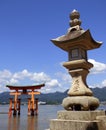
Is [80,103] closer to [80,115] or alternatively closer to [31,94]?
[80,115]

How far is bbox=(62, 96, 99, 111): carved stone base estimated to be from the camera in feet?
22.9

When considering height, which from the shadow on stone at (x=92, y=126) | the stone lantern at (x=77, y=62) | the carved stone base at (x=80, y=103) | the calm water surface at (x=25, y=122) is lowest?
the calm water surface at (x=25, y=122)

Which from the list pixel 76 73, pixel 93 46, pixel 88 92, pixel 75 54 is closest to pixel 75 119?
pixel 88 92

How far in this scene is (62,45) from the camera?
7965mm

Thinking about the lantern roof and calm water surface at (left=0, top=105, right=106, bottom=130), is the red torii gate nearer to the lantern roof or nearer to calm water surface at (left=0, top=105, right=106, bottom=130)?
calm water surface at (left=0, top=105, right=106, bottom=130)

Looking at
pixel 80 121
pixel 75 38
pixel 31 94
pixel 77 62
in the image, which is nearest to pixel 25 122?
pixel 31 94

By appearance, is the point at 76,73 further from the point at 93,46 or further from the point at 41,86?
the point at 41,86

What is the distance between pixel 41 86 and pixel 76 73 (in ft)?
98.7

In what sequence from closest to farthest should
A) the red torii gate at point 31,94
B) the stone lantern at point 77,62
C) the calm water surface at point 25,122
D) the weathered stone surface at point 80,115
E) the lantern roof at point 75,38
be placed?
the weathered stone surface at point 80,115
the stone lantern at point 77,62
the lantern roof at point 75,38
the calm water surface at point 25,122
the red torii gate at point 31,94

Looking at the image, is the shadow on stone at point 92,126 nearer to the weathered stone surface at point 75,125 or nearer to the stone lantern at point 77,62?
the weathered stone surface at point 75,125

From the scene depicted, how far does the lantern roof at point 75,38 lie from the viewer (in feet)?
24.7

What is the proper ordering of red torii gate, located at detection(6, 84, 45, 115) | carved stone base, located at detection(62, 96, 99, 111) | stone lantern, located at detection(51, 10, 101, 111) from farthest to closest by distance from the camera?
1. red torii gate, located at detection(6, 84, 45, 115)
2. stone lantern, located at detection(51, 10, 101, 111)
3. carved stone base, located at detection(62, 96, 99, 111)

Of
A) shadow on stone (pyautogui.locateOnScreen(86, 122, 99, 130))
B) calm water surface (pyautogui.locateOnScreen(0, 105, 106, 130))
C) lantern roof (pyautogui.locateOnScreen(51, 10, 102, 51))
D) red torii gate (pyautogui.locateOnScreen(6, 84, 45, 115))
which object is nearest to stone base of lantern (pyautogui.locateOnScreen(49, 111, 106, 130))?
shadow on stone (pyautogui.locateOnScreen(86, 122, 99, 130))

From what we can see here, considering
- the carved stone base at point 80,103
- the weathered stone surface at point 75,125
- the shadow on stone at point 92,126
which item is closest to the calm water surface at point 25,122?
the carved stone base at point 80,103
